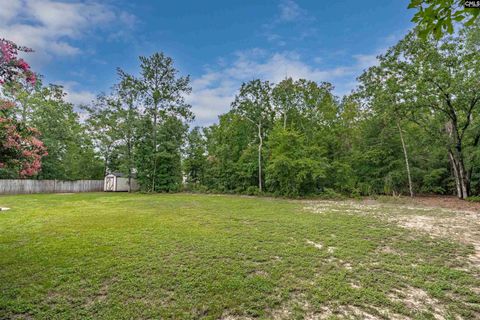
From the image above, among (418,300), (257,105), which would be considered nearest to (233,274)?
(418,300)

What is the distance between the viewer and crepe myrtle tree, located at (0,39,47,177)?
248 centimetres

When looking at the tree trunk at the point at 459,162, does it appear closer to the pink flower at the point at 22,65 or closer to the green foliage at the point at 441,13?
the green foliage at the point at 441,13

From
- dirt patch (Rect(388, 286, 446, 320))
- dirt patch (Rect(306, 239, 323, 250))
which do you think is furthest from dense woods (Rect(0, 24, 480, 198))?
dirt patch (Rect(388, 286, 446, 320))

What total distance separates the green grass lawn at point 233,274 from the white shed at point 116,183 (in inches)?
627

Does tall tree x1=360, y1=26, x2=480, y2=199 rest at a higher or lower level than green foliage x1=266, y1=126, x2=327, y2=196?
higher

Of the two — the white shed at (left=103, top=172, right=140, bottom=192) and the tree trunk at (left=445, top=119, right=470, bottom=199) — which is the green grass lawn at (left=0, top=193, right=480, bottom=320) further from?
the white shed at (left=103, top=172, right=140, bottom=192)

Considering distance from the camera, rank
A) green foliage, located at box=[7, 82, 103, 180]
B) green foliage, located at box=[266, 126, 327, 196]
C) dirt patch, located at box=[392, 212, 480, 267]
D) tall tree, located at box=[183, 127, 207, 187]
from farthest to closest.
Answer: tall tree, located at box=[183, 127, 207, 187]
green foliage, located at box=[7, 82, 103, 180]
green foliage, located at box=[266, 126, 327, 196]
dirt patch, located at box=[392, 212, 480, 267]

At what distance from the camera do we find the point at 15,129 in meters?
2.98

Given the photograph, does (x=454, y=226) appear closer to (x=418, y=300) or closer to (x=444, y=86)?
(x=418, y=300)

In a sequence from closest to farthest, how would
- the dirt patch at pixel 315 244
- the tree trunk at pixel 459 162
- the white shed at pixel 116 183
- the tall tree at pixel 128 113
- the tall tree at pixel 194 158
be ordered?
the dirt patch at pixel 315 244 → the tree trunk at pixel 459 162 → the tall tree at pixel 128 113 → the tall tree at pixel 194 158 → the white shed at pixel 116 183

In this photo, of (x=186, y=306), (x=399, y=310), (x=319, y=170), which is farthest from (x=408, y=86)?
(x=186, y=306)

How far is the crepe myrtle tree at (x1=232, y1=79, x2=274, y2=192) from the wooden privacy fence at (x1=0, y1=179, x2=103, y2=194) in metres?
14.9

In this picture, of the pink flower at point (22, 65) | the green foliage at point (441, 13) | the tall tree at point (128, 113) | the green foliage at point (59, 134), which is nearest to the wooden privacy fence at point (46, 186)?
the green foliage at point (59, 134)

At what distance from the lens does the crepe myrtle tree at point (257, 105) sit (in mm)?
16594
